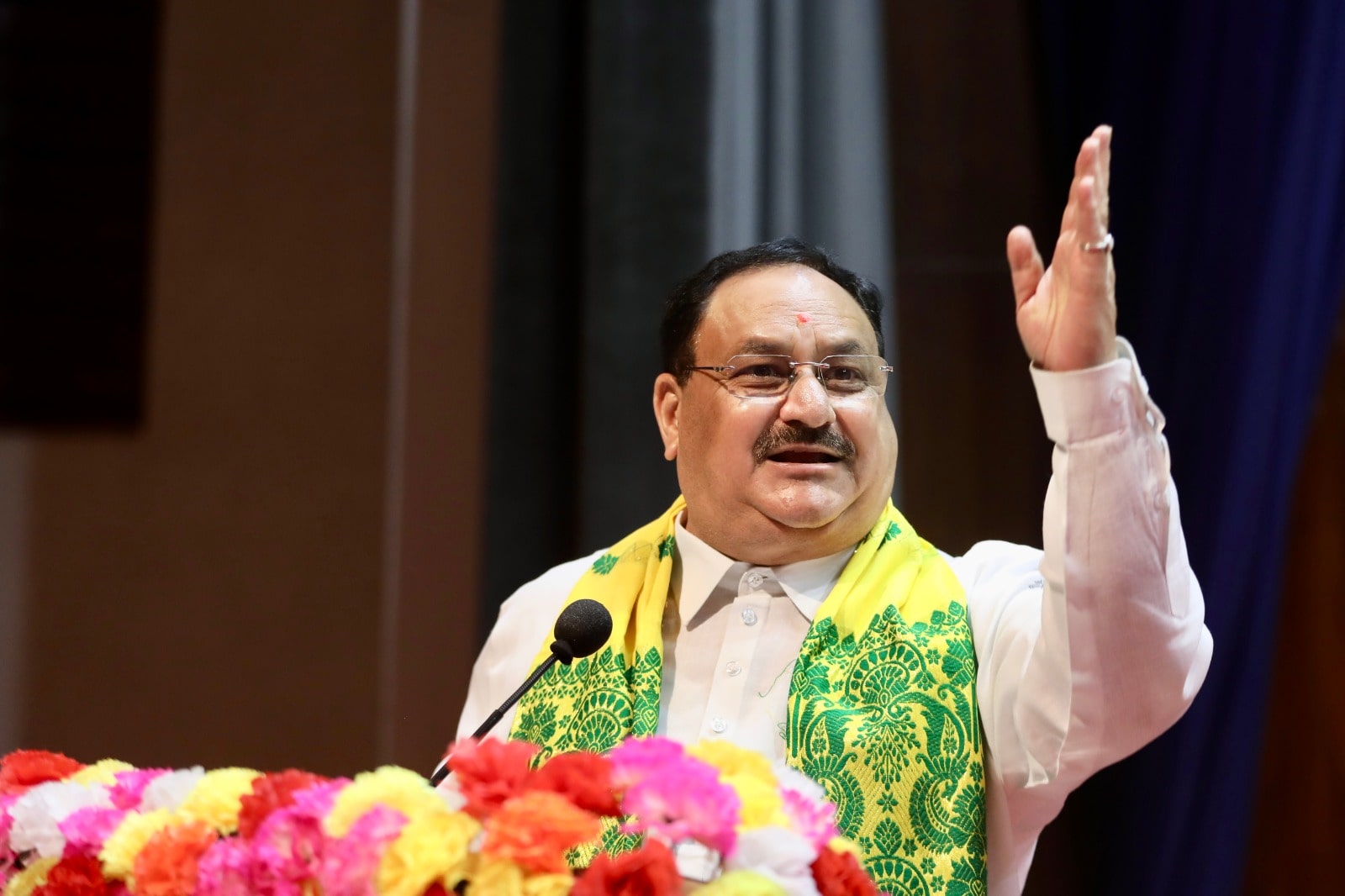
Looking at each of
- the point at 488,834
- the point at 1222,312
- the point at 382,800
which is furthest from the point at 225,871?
the point at 1222,312

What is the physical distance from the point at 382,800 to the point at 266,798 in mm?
141

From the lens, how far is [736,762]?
1.12m

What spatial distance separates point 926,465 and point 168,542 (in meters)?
2.13

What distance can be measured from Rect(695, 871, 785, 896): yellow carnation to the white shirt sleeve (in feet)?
1.81

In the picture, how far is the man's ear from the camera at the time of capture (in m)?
2.04

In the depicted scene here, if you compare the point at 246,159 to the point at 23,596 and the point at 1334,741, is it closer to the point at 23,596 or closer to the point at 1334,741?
the point at 23,596

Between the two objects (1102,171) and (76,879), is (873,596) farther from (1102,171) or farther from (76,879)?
(76,879)

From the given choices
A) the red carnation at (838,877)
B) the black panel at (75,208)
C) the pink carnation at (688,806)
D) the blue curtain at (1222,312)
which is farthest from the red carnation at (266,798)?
the black panel at (75,208)

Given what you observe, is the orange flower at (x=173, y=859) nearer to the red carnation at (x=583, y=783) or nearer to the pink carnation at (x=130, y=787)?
the pink carnation at (x=130, y=787)

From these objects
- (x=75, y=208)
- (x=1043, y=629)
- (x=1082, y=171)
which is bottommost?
(x=1043, y=629)

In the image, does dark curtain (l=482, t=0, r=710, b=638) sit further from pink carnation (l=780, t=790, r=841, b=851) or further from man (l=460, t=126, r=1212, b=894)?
pink carnation (l=780, t=790, r=841, b=851)

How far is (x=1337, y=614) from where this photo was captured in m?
2.53

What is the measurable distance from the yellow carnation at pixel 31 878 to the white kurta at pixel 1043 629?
758 mm

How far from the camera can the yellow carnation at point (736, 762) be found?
1103mm
